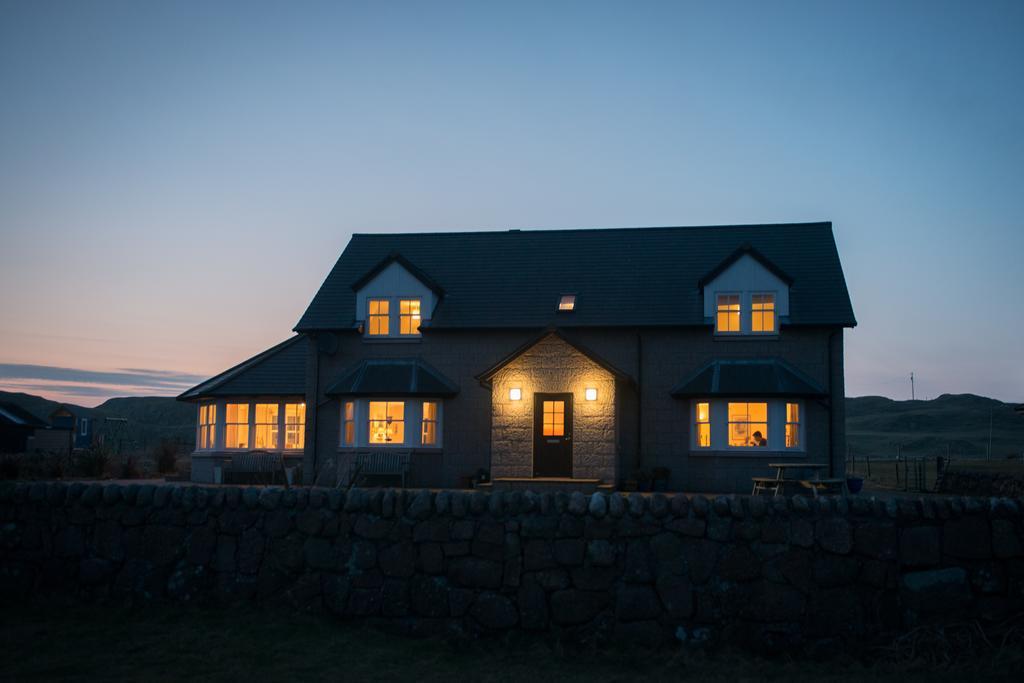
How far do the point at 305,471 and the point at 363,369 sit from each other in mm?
3383

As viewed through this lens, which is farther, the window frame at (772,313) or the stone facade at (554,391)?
the window frame at (772,313)

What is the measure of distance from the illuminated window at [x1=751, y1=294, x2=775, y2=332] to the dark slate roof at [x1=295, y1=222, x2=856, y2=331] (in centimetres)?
55

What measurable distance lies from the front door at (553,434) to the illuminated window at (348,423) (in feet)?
18.2

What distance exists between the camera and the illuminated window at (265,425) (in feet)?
89.6

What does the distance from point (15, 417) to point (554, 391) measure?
117 ft

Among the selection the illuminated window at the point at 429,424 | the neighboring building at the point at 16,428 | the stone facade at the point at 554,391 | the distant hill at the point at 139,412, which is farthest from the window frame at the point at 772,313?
the distant hill at the point at 139,412

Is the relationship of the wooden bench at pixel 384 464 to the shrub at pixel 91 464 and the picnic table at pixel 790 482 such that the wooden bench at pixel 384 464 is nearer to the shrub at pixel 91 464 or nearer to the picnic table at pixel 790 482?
the picnic table at pixel 790 482

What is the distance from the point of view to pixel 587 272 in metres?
26.5

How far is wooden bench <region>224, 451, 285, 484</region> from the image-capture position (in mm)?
24172

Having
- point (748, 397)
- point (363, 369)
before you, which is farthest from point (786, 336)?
point (363, 369)

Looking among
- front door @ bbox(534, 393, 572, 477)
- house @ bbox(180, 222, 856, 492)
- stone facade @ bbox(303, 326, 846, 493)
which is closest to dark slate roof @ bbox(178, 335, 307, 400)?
house @ bbox(180, 222, 856, 492)

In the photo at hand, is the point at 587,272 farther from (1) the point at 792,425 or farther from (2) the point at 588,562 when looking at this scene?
(2) the point at 588,562

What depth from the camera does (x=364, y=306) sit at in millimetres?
25734

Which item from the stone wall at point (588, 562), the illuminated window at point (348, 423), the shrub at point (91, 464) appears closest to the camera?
the stone wall at point (588, 562)
